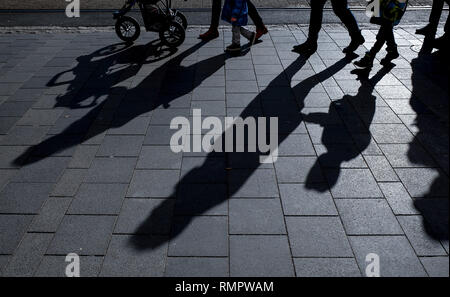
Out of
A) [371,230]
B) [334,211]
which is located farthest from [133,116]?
[371,230]

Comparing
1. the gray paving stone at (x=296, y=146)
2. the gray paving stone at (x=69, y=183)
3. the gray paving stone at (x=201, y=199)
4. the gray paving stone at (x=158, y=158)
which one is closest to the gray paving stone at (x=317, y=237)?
the gray paving stone at (x=201, y=199)

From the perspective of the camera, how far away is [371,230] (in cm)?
357

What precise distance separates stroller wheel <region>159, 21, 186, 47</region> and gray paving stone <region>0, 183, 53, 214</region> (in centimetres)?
460

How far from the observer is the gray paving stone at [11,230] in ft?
11.5

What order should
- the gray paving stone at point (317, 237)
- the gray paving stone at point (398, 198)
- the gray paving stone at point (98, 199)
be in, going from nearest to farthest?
1. the gray paving stone at point (317, 237)
2. the gray paving stone at point (398, 198)
3. the gray paving stone at point (98, 199)

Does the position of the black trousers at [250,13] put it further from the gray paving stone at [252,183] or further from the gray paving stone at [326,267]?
the gray paving stone at [326,267]

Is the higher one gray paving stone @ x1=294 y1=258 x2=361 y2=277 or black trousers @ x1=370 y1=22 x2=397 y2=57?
black trousers @ x1=370 y1=22 x2=397 y2=57

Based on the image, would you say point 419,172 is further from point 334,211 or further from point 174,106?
point 174,106

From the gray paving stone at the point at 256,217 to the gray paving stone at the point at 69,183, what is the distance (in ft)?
5.84

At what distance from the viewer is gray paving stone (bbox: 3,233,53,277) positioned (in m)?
3.24

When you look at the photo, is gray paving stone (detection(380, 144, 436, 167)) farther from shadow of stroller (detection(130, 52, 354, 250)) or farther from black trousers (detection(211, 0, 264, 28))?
black trousers (detection(211, 0, 264, 28))

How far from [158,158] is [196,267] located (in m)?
1.77

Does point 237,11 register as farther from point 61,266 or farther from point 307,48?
point 61,266

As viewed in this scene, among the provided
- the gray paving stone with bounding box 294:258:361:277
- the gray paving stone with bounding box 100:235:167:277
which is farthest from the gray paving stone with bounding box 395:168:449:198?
the gray paving stone with bounding box 100:235:167:277
